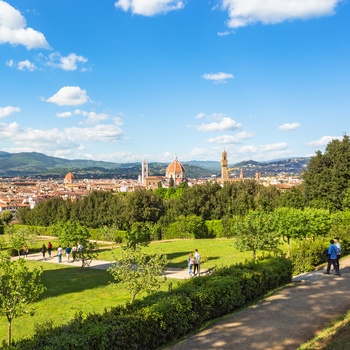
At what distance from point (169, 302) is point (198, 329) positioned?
1272mm

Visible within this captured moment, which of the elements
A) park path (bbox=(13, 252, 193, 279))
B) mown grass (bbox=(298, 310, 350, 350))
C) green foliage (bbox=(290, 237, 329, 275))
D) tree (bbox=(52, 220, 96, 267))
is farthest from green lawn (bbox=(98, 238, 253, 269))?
mown grass (bbox=(298, 310, 350, 350))

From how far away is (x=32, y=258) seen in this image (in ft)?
101

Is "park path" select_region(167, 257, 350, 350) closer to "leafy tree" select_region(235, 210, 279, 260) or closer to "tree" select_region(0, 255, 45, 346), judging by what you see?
"tree" select_region(0, 255, 45, 346)

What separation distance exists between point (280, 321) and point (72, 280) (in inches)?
540

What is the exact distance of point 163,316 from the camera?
9125 millimetres

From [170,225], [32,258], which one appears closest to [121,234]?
[170,225]

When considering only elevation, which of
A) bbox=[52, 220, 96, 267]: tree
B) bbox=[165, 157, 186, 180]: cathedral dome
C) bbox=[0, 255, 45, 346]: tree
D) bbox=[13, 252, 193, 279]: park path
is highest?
bbox=[165, 157, 186, 180]: cathedral dome

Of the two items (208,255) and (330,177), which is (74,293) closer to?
(208,255)

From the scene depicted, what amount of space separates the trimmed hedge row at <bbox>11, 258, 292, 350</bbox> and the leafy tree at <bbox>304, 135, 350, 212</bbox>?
26977 mm

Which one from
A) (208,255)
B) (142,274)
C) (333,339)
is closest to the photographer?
(333,339)

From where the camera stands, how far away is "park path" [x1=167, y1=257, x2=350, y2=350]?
8391 millimetres

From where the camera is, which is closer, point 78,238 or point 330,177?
point 78,238

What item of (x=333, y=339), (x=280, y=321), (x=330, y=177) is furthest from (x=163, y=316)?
(x=330, y=177)

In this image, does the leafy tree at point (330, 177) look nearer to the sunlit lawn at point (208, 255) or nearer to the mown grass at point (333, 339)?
the sunlit lawn at point (208, 255)
